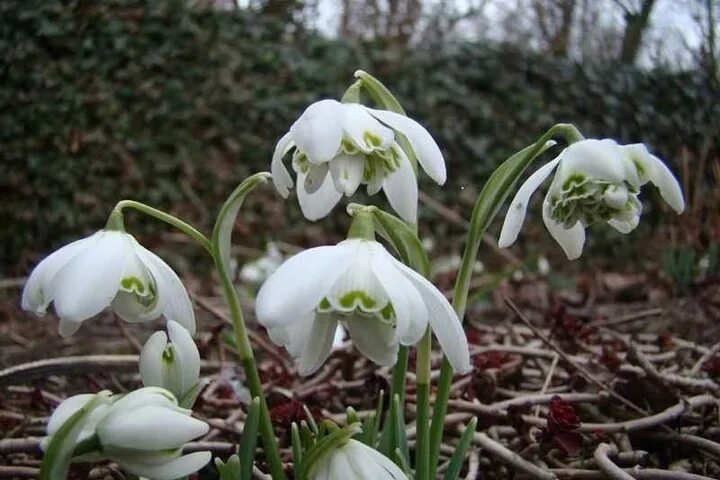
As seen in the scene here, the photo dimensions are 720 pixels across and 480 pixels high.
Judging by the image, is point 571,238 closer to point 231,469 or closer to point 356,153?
point 356,153

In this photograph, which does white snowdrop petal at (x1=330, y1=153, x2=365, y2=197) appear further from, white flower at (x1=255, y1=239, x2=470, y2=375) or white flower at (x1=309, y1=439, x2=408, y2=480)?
white flower at (x1=309, y1=439, x2=408, y2=480)

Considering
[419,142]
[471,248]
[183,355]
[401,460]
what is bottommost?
[401,460]

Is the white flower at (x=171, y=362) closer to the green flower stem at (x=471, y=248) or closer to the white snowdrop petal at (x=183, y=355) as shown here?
the white snowdrop petal at (x=183, y=355)

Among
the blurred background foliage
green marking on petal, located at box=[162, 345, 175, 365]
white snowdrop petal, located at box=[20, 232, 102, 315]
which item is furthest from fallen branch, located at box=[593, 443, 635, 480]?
the blurred background foliage

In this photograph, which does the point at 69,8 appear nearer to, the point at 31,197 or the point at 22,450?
the point at 31,197

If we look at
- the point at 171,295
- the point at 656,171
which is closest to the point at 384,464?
the point at 171,295

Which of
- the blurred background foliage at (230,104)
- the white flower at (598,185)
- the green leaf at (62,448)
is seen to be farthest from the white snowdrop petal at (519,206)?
the blurred background foliage at (230,104)
